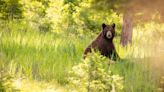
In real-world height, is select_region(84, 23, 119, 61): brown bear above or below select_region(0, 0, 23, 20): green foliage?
below

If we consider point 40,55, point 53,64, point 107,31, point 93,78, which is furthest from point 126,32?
point 93,78

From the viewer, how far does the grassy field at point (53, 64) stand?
7.20m

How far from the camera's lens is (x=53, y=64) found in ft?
26.9

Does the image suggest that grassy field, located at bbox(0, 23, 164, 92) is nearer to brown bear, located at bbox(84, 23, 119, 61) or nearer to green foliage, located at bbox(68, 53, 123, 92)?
brown bear, located at bbox(84, 23, 119, 61)

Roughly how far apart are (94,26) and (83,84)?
9808mm

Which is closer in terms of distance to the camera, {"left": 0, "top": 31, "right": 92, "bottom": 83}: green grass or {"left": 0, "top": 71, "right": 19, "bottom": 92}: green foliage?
{"left": 0, "top": 71, "right": 19, "bottom": 92}: green foliage

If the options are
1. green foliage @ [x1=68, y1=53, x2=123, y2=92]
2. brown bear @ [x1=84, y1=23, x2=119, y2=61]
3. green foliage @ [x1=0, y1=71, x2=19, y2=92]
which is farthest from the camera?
brown bear @ [x1=84, y1=23, x2=119, y2=61]

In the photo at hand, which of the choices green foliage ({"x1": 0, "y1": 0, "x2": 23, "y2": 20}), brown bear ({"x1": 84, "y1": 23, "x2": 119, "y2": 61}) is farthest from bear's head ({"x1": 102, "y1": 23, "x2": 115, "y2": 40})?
green foliage ({"x1": 0, "y1": 0, "x2": 23, "y2": 20})

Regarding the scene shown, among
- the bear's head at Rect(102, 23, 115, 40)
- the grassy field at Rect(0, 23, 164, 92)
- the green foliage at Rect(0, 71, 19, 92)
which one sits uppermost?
the bear's head at Rect(102, 23, 115, 40)

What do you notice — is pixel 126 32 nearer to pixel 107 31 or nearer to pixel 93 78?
pixel 107 31

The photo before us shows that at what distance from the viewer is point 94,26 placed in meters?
15.4

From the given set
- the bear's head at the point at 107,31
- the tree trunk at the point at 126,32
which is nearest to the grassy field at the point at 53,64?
the bear's head at the point at 107,31

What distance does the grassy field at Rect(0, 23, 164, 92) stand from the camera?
720cm

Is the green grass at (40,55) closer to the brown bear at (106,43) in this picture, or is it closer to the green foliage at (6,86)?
the brown bear at (106,43)
